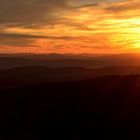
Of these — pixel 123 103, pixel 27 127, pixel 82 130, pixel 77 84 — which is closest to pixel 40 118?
pixel 27 127

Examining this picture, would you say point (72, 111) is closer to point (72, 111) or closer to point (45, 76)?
point (72, 111)

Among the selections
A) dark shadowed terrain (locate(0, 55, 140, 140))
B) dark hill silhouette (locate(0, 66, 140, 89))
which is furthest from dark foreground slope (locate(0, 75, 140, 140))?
dark hill silhouette (locate(0, 66, 140, 89))

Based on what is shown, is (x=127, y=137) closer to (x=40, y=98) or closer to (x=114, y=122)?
(x=114, y=122)

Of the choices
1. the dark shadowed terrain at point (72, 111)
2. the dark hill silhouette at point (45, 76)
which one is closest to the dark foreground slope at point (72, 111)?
the dark shadowed terrain at point (72, 111)

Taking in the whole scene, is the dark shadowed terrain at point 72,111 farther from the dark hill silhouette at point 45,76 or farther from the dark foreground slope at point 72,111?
the dark hill silhouette at point 45,76

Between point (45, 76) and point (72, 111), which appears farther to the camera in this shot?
point (45, 76)

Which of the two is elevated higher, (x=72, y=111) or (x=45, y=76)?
(x=45, y=76)

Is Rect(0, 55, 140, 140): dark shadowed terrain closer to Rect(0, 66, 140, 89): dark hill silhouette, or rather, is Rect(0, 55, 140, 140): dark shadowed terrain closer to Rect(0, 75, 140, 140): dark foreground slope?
Rect(0, 75, 140, 140): dark foreground slope

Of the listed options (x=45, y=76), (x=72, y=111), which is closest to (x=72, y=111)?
(x=72, y=111)

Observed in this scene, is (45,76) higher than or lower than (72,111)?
higher
